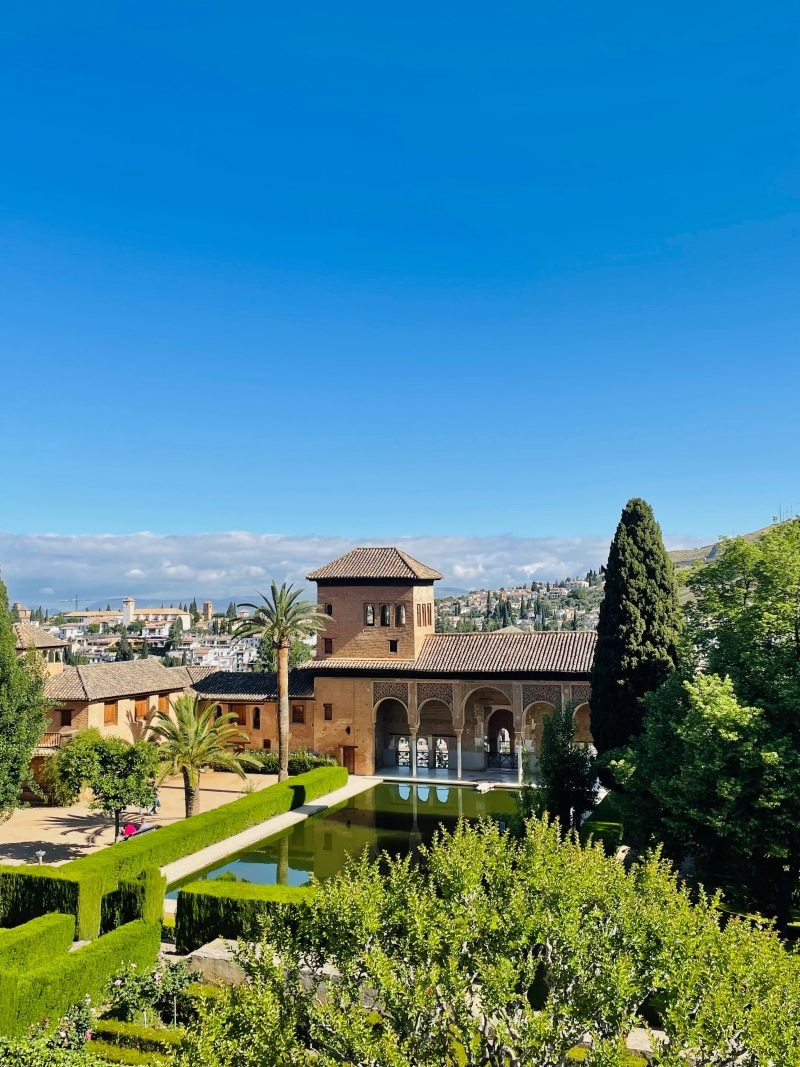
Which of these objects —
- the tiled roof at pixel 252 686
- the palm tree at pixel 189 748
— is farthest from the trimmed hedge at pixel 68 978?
the tiled roof at pixel 252 686

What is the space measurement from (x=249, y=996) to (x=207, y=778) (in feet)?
102

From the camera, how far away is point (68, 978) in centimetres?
1464

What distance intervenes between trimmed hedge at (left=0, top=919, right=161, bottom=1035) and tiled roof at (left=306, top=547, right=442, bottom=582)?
23151mm

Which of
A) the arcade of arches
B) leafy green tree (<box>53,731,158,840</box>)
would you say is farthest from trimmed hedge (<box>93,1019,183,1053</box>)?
the arcade of arches

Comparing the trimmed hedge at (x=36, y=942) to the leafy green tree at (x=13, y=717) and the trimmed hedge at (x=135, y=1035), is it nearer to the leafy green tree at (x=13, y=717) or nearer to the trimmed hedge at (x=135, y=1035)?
the trimmed hedge at (x=135, y=1035)

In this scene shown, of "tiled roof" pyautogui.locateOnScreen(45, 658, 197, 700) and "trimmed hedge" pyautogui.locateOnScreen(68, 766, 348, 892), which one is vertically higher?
"tiled roof" pyautogui.locateOnScreen(45, 658, 197, 700)

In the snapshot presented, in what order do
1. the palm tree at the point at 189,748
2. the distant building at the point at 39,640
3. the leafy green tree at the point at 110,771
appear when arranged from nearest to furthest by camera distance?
the leafy green tree at the point at 110,771 < the palm tree at the point at 189,748 < the distant building at the point at 39,640

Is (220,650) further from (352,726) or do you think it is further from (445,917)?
(445,917)

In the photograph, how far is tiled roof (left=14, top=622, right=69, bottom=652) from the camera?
35.0 metres

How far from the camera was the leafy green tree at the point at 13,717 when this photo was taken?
2159 centimetres

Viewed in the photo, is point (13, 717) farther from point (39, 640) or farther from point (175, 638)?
point (175, 638)

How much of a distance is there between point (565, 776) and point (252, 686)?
20.9m

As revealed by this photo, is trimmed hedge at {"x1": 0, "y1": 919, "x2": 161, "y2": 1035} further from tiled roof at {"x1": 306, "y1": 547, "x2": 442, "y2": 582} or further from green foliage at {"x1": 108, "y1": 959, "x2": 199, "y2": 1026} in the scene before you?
tiled roof at {"x1": 306, "y1": 547, "x2": 442, "y2": 582}

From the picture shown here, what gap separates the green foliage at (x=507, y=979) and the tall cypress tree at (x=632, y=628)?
16214 millimetres
